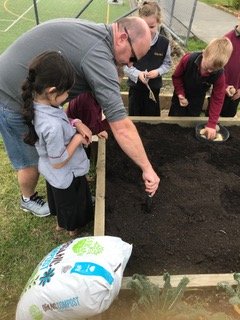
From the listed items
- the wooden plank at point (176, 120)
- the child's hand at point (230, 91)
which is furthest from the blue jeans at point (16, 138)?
the child's hand at point (230, 91)

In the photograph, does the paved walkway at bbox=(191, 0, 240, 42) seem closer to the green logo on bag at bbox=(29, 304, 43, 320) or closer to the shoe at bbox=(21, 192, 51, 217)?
the shoe at bbox=(21, 192, 51, 217)

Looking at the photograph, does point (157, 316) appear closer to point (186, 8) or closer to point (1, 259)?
point (1, 259)

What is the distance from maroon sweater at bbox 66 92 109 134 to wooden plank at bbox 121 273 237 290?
3.64 feet

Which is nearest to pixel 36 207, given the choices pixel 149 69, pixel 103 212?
pixel 103 212

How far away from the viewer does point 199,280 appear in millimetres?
2111

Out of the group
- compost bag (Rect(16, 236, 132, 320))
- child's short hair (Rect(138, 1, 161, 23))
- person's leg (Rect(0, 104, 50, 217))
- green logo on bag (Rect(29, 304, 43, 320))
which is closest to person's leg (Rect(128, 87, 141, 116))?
child's short hair (Rect(138, 1, 161, 23))

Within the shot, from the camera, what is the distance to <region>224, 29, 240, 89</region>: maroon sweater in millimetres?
3674

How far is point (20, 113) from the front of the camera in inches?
96.8

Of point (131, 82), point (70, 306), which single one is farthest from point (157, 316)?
point (131, 82)

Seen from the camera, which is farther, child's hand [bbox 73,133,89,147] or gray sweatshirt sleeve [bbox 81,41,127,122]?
child's hand [bbox 73,133,89,147]

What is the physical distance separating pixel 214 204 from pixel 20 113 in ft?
5.18

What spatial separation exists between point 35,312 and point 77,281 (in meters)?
0.36

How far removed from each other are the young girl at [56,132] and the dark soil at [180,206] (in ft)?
1.13

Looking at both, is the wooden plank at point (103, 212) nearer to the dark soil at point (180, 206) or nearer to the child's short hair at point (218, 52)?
the dark soil at point (180, 206)
